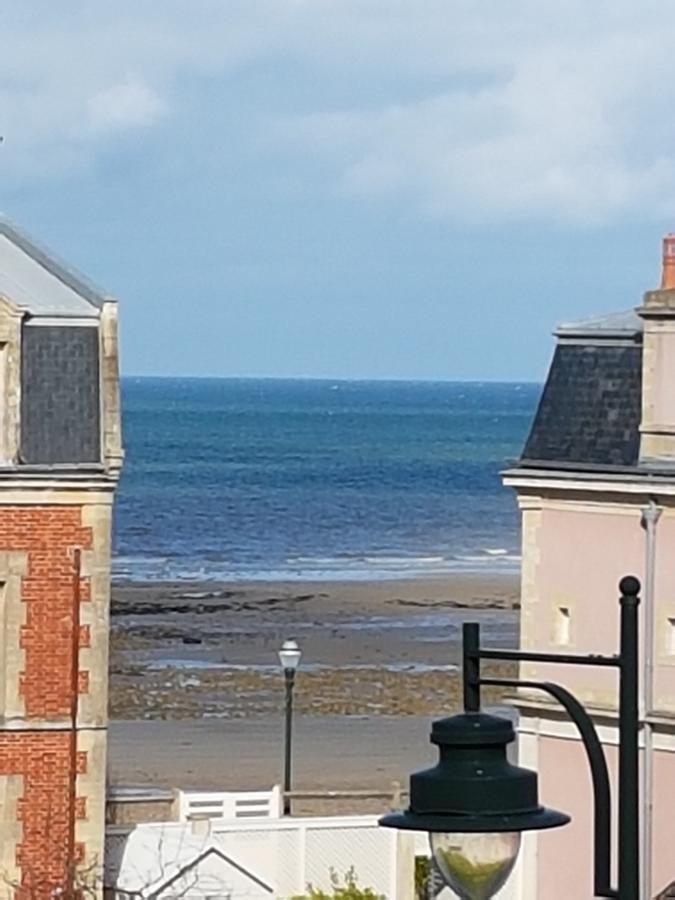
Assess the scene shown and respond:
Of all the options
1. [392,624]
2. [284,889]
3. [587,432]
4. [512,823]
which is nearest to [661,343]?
[587,432]

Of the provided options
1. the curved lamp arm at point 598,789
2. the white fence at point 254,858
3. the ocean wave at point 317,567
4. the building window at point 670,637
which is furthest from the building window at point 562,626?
the ocean wave at point 317,567

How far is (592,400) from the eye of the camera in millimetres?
28125

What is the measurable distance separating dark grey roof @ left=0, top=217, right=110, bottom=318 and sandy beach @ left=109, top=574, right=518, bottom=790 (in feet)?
43.1

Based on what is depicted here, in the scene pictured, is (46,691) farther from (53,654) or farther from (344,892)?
(344,892)

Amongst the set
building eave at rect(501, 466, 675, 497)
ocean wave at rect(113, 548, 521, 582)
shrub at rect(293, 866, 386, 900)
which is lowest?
shrub at rect(293, 866, 386, 900)

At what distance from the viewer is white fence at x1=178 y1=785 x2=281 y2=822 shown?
27.1 meters

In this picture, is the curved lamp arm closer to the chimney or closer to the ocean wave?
Answer: the chimney

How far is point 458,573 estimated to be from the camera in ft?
287

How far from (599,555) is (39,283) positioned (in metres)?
5.99

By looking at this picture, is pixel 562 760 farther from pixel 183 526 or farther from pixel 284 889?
pixel 183 526

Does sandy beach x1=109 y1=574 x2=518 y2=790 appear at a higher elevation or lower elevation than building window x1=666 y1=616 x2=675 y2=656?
lower

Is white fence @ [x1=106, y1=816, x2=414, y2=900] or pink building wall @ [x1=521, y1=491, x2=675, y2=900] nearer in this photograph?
white fence @ [x1=106, y1=816, x2=414, y2=900]

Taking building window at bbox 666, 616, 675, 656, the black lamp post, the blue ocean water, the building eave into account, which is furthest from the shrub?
the blue ocean water

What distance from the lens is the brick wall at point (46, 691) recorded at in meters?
24.7
